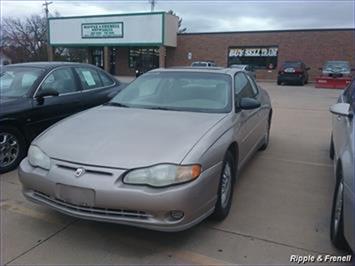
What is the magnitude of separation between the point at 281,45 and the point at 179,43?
9.26 m

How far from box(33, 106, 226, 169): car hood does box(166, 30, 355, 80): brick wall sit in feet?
102

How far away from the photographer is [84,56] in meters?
47.1

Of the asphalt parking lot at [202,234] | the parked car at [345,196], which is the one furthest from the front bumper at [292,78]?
the parked car at [345,196]

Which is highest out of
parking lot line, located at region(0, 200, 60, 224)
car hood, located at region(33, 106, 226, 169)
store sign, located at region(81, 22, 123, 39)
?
store sign, located at region(81, 22, 123, 39)

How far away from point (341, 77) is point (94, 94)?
2104 centimetres

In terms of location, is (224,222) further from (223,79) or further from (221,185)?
(223,79)

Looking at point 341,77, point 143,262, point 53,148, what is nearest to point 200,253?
point 143,262

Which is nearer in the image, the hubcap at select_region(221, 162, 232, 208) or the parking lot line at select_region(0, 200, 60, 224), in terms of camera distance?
the hubcap at select_region(221, 162, 232, 208)

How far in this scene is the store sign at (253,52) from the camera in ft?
112

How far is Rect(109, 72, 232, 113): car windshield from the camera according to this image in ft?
15.1

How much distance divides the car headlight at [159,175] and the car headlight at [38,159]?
0.82 meters

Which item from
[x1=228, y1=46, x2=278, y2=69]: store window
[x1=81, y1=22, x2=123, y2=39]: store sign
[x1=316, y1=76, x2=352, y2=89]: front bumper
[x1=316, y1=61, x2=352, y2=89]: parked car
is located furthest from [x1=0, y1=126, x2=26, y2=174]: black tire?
[x1=81, y1=22, x2=123, y2=39]: store sign

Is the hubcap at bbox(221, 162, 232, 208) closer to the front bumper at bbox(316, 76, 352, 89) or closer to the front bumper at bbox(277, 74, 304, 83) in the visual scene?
the front bumper at bbox(316, 76, 352, 89)

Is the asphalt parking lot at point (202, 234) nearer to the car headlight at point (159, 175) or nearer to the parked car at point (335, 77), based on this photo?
the car headlight at point (159, 175)
